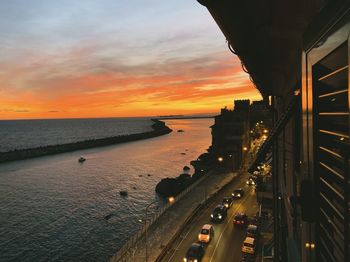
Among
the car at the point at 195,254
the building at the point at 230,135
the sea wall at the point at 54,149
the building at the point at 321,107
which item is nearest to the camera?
the building at the point at 321,107

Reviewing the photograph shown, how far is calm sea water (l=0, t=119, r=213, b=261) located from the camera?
34219 mm

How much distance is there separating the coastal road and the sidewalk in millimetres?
1173

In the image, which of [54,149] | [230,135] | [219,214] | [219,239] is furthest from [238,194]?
[54,149]

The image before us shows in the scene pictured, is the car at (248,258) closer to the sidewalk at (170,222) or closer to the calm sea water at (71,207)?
the sidewalk at (170,222)

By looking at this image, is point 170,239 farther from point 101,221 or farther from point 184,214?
point 101,221

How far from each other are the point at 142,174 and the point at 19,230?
37.2 metres

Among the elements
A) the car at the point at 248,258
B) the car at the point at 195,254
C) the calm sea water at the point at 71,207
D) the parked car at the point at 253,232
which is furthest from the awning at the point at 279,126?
the calm sea water at the point at 71,207

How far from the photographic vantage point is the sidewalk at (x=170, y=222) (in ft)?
82.7

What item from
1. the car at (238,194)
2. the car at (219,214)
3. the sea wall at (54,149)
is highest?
the car at (219,214)

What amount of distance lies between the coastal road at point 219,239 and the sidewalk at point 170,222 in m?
1.17

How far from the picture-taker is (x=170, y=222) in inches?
1249

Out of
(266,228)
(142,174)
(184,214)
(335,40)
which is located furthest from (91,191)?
(335,40)

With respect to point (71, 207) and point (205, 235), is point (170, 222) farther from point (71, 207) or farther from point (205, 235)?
point (71, 207)

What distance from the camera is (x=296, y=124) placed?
6023 millimetres
